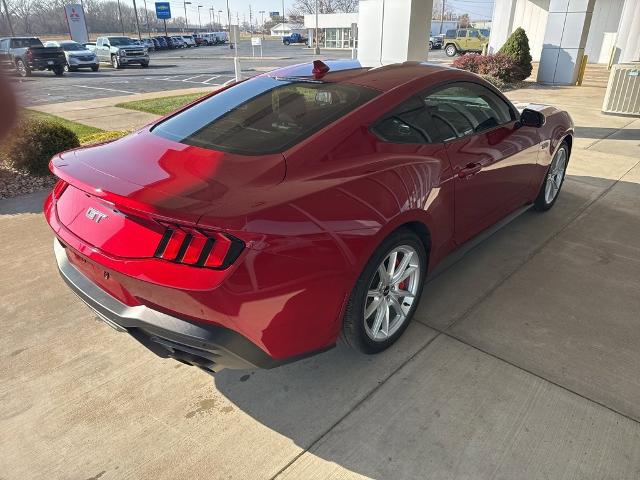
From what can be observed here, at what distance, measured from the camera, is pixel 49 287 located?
3.61m

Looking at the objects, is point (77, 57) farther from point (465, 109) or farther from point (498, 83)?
point (465, 109)

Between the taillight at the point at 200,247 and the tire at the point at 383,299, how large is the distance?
753mm

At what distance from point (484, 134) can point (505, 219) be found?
2.88ft

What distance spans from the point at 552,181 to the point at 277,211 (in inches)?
151

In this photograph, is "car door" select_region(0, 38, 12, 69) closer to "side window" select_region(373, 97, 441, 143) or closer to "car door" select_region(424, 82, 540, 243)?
"side window" select_region(373, 97, 441, 143)

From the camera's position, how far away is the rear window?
260 centimetres

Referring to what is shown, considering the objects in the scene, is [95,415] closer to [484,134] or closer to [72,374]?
[72,374]

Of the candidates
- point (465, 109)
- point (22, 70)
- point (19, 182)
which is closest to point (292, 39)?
point (19, 182)

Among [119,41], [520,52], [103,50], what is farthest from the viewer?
[103,50]

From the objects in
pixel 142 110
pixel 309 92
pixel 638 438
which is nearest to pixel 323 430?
pixel 638 438

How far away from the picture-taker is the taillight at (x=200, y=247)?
198 cm

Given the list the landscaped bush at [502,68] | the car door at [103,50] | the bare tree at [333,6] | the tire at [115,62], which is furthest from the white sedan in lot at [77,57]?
the bare tree at [333,6]

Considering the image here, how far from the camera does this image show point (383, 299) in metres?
2.78

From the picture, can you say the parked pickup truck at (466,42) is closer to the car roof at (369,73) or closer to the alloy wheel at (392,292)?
the car roof at (369,73)
